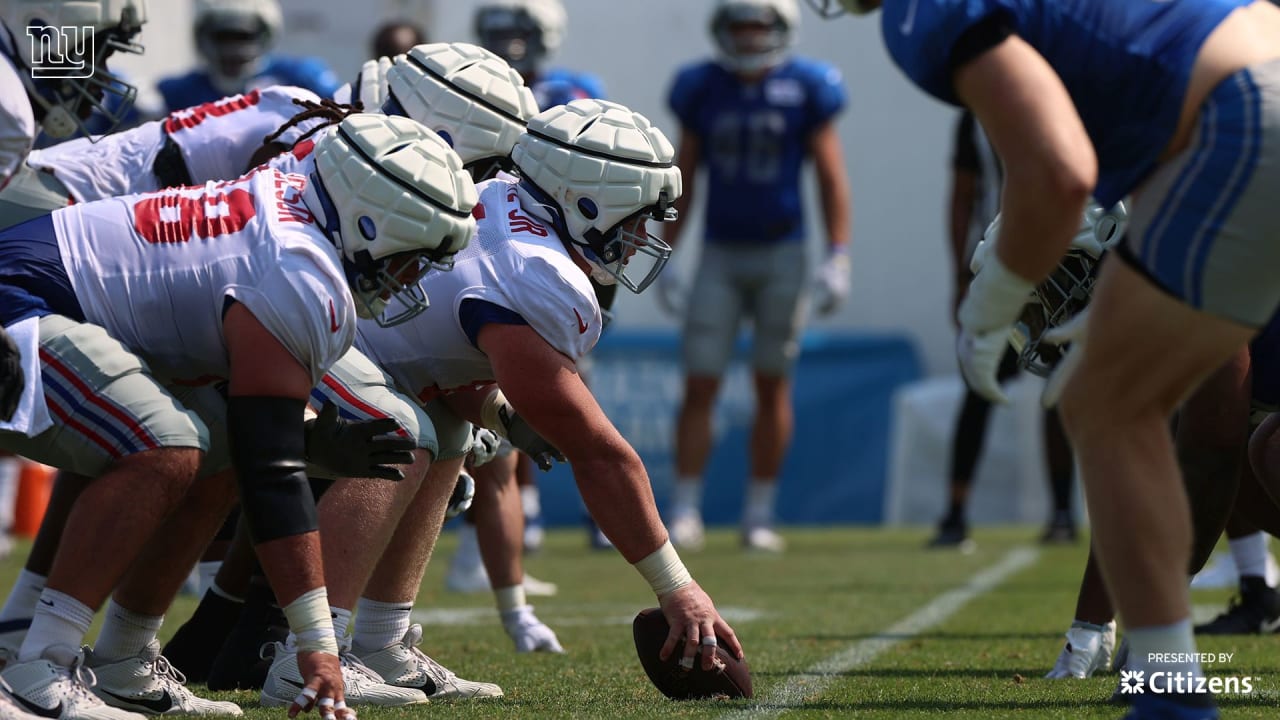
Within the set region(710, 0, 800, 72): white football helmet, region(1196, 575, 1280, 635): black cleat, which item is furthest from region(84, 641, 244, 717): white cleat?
region(710, 0, 800, 72): white football helmet

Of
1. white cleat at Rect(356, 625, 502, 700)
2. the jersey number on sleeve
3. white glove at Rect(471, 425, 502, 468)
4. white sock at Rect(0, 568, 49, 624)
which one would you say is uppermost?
the jersey number on sleeve

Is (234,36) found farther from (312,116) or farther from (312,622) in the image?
(312,622)

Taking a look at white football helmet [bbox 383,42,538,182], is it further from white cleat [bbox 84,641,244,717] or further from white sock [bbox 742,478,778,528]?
white sock [bbox 742,478,778,528]

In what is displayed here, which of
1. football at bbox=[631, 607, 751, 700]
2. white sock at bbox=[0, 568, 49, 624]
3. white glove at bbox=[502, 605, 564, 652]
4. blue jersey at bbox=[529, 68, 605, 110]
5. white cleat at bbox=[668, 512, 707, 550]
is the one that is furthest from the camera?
white cleat at bbox=[668, 512, 707, 550]

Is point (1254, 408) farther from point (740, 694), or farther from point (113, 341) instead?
point (113, 341)

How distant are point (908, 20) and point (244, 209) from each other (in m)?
1.22

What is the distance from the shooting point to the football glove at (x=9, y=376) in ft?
8.84

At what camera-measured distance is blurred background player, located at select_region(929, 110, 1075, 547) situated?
8031 mm

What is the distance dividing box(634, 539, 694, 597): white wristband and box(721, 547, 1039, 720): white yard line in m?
0.28

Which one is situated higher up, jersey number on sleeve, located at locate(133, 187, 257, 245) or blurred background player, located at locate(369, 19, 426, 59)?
jersey number on sleeve, located at locate(133, 187, 257, 245)

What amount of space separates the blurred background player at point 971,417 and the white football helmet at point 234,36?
3.21 m

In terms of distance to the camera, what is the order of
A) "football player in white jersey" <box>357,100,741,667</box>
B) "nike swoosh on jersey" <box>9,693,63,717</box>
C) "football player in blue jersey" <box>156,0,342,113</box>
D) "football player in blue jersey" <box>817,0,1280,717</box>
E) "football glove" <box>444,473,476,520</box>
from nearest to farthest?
1. "football player in blue jersey" <box>817,0,1280,717</box>
2. "nike swoosh on jersey" <box>9,693,63,717</box>
3. "football player in white jersey" <box>357,100,741,667</box>
4. "football glove" <box>444,473,476,520</box>
5. "football player in blue jersey" <box>156,0,342,113</box>

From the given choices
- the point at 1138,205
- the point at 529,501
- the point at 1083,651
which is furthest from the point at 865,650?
the point at 529,501

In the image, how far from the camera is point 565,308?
324 cm
